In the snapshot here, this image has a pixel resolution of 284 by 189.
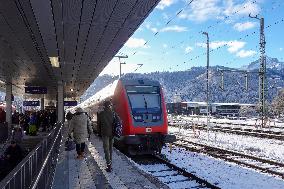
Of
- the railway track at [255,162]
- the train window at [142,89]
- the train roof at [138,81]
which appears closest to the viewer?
the railway track at [255,162]

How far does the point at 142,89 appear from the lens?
52.3ft

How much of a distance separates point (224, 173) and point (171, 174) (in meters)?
1.54

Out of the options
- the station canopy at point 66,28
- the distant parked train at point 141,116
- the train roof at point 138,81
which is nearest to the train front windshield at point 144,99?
the distant parked train at point 141,116

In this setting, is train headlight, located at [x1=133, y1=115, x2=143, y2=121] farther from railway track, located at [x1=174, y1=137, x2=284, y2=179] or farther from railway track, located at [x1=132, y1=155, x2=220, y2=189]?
railway track, located at [x1=174, y1=137, x2=284, y2=179]

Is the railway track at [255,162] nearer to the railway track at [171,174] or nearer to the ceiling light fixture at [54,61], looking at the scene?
the railway track at [171,174]

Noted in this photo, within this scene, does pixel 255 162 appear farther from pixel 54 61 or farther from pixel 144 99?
pixel 54 61

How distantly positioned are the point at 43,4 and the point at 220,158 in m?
9.05

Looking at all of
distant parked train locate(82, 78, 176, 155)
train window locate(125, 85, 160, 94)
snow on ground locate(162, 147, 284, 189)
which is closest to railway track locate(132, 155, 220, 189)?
snow on ground locate(162, 147, 284, 189)

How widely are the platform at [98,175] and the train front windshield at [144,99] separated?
297 cm

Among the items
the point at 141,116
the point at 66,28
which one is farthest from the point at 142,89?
the point at 66,28

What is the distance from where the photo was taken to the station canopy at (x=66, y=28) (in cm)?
890

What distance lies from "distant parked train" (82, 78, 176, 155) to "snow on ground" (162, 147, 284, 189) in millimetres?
976

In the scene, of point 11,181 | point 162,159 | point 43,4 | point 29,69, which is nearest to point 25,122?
point 29,69

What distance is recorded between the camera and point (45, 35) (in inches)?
472
